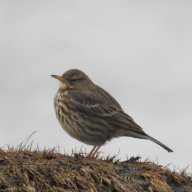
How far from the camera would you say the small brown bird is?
532 inches

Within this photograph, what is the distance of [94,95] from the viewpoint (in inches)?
567

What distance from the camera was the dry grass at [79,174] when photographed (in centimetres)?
907

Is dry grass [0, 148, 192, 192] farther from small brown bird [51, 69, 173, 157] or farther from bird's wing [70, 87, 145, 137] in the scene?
bird's wing [70, 87, 145, 137]

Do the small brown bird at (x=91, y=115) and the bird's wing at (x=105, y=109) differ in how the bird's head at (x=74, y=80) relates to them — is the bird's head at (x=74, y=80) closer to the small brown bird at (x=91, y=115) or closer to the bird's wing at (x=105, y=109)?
the small brown bird at (x=91, y=115)

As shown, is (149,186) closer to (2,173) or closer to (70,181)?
(70,181)

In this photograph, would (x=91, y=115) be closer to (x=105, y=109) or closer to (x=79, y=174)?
(x=105, y=109)

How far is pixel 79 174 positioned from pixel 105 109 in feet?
14.9

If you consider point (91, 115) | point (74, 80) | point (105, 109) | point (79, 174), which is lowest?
point (79, 174)

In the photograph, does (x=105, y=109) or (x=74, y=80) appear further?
(x=74, y=80)

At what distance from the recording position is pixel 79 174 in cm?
963

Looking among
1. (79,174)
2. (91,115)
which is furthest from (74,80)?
(79,174)

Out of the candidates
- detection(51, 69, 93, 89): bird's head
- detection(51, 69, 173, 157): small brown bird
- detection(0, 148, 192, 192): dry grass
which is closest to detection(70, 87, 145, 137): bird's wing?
detection(51, 69, 173, 157): small brown bird

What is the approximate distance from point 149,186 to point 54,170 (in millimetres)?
1733

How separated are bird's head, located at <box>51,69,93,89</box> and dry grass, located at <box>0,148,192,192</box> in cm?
399
